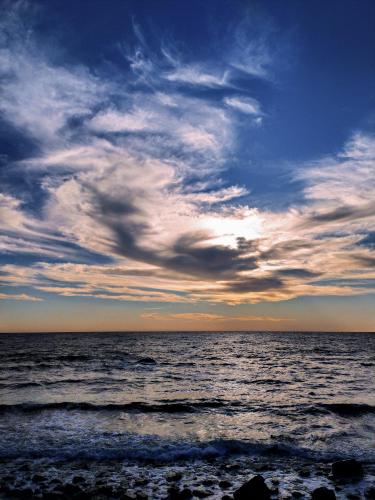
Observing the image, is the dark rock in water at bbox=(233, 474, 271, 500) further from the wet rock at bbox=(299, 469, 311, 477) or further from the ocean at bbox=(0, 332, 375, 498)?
the wet rock at bbox=(299, 469, 311, 477)

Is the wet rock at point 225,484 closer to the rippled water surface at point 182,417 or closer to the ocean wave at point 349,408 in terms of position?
the rippled water surface at point 182,417

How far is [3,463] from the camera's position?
11.2 m

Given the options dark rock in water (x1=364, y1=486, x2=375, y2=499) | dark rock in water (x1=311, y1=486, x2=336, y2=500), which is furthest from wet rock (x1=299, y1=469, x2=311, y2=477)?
dark rock in water (x1=311, y1=486, x2=336, y2=500)

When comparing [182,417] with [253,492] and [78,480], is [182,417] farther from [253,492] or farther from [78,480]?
[253,492]

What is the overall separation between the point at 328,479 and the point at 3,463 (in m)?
10.2

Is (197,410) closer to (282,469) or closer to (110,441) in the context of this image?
(110,441)

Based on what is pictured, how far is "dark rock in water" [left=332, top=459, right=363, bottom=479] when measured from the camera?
1009 centimetres

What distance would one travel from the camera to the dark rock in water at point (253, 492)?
8414 mm

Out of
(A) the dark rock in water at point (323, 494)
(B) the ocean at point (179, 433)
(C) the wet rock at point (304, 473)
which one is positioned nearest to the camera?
(A) the dark rock in water at point (323, 494)

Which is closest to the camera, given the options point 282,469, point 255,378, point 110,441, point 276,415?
point 282,469

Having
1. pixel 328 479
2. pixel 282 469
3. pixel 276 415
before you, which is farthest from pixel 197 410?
pixel 328 479

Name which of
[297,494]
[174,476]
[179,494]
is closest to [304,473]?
[297,494]

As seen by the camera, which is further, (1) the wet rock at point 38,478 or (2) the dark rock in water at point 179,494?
(1) the wet rock at point 38,478

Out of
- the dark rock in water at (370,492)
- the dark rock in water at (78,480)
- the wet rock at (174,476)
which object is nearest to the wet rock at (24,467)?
the dark rock in water at (78,480)
